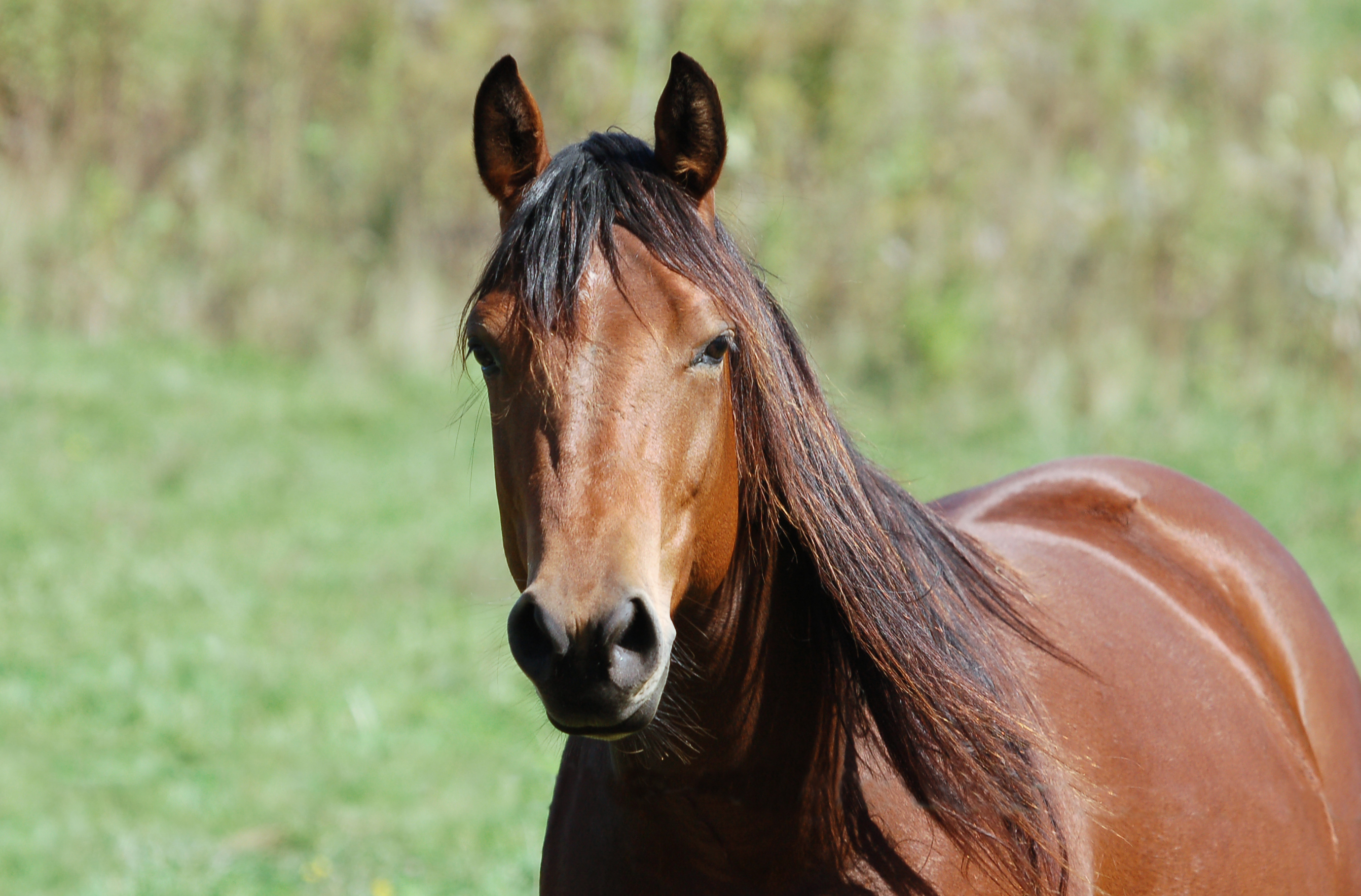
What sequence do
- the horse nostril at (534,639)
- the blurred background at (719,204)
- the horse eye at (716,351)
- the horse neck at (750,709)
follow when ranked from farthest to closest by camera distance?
the blurred background at (719,204) < the horse neck at (750,709) < the horse eye at (716,351) < the horse nostril at (534,639)

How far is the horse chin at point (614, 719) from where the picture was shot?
57.9 inches

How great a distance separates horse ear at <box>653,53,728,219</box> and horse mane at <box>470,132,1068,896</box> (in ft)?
0.10

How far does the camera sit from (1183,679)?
2307 mm

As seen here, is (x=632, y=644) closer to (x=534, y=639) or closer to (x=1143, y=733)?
(x=534, y=639)

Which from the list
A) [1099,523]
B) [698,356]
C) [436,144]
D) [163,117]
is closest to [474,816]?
[1099,523]

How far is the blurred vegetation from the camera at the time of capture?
349 inches

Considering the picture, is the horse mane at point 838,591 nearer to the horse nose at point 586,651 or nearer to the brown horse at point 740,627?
the brown horse at point 740,627

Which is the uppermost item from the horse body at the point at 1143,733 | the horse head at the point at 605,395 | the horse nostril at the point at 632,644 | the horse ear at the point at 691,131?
the horse ear at the point at 691,131

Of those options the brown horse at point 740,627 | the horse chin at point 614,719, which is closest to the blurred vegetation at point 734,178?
the brown horse at point 740,627

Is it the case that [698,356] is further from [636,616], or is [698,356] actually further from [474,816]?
[474,816]

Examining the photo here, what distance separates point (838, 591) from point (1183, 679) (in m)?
0.89

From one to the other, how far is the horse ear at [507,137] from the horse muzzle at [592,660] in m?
0.67

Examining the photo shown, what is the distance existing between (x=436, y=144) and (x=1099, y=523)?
772 cm

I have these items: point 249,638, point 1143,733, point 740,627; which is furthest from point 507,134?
point 249,638
